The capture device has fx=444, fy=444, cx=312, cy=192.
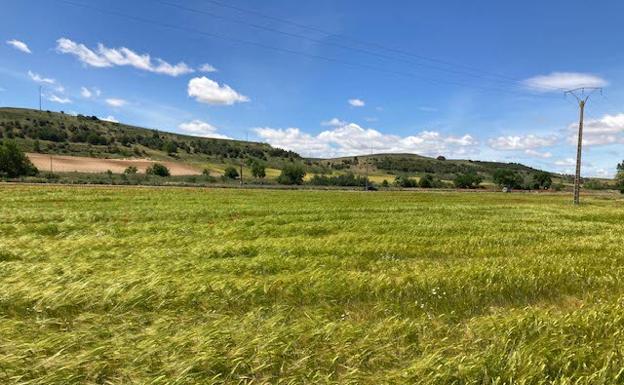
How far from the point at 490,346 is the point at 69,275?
730 centimetres

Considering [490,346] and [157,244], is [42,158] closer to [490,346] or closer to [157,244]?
[157,244]

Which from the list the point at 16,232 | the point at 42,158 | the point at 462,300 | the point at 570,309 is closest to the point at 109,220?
the point at 16,232

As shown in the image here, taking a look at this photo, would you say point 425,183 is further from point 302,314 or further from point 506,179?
point 302,314

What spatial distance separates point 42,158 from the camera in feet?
465

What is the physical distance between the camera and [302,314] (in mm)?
6691

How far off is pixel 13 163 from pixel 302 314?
438 feet

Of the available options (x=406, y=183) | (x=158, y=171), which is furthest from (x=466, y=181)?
(x=158, y=171)

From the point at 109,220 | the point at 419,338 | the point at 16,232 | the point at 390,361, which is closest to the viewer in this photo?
the point at 390,361

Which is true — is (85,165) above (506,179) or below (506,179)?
below

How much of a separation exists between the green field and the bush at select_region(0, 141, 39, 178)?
122409 mm

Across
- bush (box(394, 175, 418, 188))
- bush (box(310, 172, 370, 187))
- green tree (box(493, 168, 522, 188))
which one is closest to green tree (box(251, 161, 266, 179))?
bush (box(310, 172, 370, 187))

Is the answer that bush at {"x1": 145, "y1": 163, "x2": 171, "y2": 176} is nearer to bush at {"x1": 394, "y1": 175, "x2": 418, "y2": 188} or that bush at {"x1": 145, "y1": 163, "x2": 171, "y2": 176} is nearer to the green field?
bush at {"x1": 394, "y1": 175, "x2": 418, "y2": 188}

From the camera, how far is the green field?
4688 millimetres

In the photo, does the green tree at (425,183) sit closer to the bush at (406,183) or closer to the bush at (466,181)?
the bush at (406,183)
